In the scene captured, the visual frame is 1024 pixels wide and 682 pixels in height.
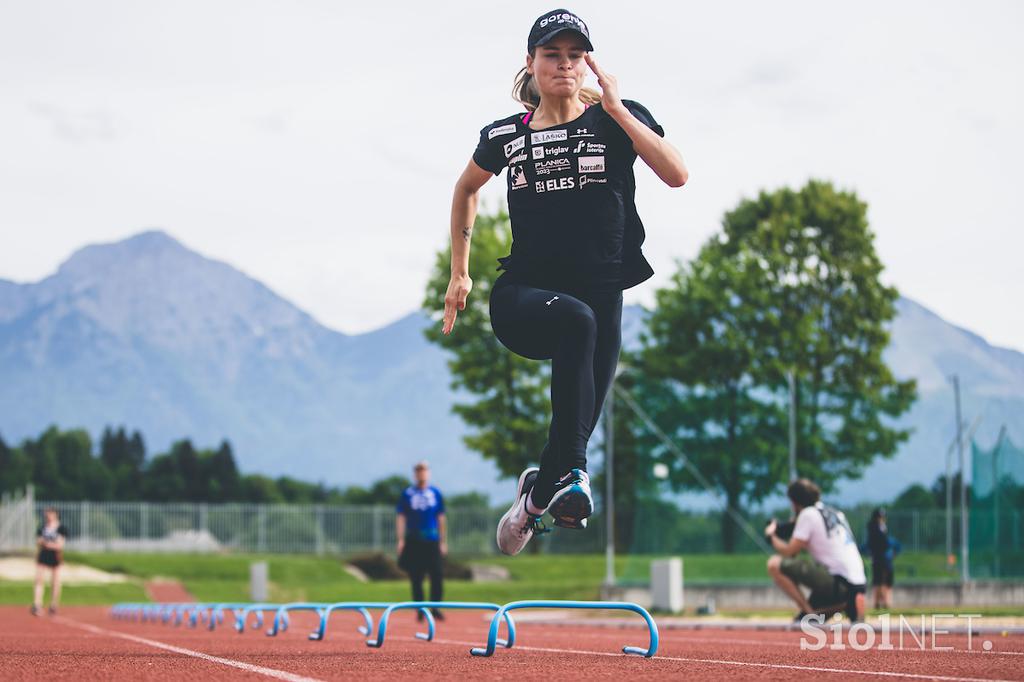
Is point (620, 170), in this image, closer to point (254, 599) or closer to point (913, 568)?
point (913, 568)

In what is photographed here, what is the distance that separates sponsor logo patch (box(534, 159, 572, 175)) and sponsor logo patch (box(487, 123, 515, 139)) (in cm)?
31

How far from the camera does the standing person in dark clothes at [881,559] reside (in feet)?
79.3

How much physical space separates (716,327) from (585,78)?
3974 centimetres

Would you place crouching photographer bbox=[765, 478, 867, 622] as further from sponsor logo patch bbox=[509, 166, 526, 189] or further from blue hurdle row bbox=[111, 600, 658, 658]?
sponsor logo patch bbox=[509, 166, 526, 189]

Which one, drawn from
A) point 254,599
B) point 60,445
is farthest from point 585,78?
point 60,445

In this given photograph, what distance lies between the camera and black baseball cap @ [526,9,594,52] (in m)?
6.25

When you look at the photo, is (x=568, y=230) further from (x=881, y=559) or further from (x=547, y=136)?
(x=881, y=559)

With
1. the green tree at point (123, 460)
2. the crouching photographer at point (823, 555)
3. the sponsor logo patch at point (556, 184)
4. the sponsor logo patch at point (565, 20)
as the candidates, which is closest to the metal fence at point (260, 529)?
the crouching photographer at point (823, 555)

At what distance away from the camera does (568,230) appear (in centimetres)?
650

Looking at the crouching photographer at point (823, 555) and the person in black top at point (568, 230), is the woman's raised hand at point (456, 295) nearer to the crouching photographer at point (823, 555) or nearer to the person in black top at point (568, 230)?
the person in black top at point (568, 230)

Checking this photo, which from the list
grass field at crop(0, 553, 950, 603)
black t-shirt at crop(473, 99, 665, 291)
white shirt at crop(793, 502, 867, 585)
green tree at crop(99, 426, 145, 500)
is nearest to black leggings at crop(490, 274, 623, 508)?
black t-shirt at crop(473, 99, 665, 291)

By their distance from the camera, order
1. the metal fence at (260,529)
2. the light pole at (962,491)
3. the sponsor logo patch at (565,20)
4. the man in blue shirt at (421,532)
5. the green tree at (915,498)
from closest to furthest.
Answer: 1. the sponsor logo patch at (565,20)
2. the man in blue shirt at (421,532)
3. the light pole at (962,491)
4. the green tree at (915,498)
5. the metal fence at (260,529)

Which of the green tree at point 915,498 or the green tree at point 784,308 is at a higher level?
the green tree at point 784,308

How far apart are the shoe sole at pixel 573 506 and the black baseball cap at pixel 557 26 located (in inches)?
80.8
